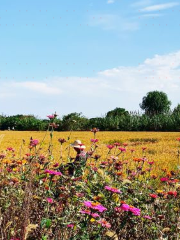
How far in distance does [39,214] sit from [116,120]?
26257 millimetres

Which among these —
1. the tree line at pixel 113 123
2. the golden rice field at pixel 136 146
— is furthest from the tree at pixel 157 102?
the golden rice field at pixel 136 146

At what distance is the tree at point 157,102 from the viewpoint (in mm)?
59844

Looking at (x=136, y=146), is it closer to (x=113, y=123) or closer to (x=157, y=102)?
(x=113, y=123)

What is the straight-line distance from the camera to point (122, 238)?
2.99 meters

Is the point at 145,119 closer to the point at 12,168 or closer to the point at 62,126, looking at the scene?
the point at 62,126

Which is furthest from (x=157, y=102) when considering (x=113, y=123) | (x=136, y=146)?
(x=136, y=146)

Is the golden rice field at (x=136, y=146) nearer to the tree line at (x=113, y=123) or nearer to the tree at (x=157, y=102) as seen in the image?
the tree line at (x=113, y=123)

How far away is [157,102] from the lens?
197ft

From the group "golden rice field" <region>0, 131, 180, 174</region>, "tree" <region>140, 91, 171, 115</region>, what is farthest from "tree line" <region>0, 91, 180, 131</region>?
"tree" <region>140, 91, 171, 115</region>

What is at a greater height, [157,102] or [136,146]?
[157,102]

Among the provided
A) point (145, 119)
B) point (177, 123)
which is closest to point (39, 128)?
point (145, 119)

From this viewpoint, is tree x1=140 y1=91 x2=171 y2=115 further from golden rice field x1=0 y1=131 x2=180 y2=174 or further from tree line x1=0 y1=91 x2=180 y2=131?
golden rice field x1=0 y1=131 x2=180 y2=174

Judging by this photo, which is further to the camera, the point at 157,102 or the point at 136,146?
the point at 157,102

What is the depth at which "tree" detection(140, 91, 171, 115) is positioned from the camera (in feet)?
196
